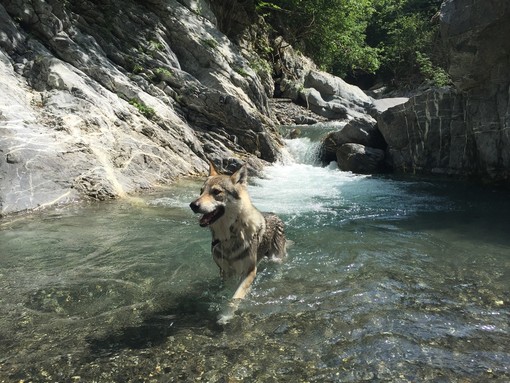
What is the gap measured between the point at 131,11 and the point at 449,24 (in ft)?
38.9

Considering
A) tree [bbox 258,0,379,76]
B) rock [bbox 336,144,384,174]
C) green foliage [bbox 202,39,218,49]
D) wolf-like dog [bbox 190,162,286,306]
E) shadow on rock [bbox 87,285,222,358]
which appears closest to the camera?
shadow on rock [bbox 87,285,222,358]

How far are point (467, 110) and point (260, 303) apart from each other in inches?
444

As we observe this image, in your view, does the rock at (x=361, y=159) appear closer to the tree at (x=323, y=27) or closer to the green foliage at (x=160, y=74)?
the green foliage at (x=160, y=74)

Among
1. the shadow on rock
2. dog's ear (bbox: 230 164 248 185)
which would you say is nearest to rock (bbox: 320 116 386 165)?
dog's ear (bbox: 230 164 248 185)

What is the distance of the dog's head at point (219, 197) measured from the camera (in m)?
4.34

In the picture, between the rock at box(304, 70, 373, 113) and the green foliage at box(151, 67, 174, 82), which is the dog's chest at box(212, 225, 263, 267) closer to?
the green foliage at box(151, 67, 174, 82)

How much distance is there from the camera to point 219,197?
4.50 metres

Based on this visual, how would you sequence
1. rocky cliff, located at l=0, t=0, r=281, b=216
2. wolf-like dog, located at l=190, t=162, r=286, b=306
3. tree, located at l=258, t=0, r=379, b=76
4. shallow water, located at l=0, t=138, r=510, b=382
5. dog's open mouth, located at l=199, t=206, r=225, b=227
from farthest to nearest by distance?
tree, located at l=258, t=0, r=379, b=76
rocky cliff, located at l=0, t=0, r=281, b=216
wolf-like dog, located at l=190, t=162, r=286, b=306
dog's open mouth, located at l=199, t=206, r=225, b=227
shallow water, located at l=0, t=138, r=510, b=382

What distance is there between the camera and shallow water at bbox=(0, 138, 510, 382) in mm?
3467

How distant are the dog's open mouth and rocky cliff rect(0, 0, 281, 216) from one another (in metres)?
5.58

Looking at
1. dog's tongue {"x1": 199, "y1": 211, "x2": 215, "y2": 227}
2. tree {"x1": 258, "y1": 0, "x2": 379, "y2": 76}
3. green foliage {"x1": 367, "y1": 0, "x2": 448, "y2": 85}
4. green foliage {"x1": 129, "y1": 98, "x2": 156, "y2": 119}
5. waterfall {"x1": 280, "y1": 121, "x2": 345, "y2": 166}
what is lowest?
dog's tongue {"x1": 199, "y1": 211, "x2": 215, "y2": 227}

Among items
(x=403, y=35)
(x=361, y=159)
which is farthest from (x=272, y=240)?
(x=403, y=35)

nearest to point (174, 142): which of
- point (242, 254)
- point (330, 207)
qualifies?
point (330, 207)

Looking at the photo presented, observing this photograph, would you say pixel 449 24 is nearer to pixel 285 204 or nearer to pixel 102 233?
pixel 285 204
